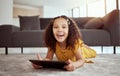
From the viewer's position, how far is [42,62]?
1254 millimetres

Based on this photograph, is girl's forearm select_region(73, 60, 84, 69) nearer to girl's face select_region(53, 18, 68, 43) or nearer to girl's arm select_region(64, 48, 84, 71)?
girl's arm select_region(64, 48, 84, 71)

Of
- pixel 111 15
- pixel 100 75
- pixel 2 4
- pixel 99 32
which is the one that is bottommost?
pixel 100 75

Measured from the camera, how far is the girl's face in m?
1.34

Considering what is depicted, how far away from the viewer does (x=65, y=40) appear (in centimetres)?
143

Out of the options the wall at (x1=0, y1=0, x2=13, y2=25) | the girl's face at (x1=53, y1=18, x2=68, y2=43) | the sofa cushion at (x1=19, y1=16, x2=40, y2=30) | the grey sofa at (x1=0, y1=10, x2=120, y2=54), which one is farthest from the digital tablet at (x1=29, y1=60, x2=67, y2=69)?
the wall at (x1=0, y1=0, x2=13, y2=25)

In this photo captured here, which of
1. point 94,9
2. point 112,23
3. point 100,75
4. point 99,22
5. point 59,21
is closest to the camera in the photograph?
point 100,75

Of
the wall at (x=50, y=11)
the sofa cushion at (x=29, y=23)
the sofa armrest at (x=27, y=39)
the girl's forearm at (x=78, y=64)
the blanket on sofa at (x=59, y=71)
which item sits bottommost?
the blanket on sofa at (x=59, y=71)

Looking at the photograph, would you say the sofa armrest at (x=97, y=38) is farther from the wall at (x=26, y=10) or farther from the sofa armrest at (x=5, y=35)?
the wall at (x=26, y=10)

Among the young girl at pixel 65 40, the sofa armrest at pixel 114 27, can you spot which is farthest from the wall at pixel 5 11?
the young girl at pixel 65 40

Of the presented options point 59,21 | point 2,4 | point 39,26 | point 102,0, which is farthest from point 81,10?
point 59,21

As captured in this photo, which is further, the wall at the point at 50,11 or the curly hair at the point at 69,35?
the wall at the point at 50,11

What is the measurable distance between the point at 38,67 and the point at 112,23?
76.8 inches

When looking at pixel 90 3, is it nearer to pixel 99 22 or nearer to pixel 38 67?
pixel 99 22

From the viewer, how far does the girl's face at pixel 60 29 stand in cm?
134
